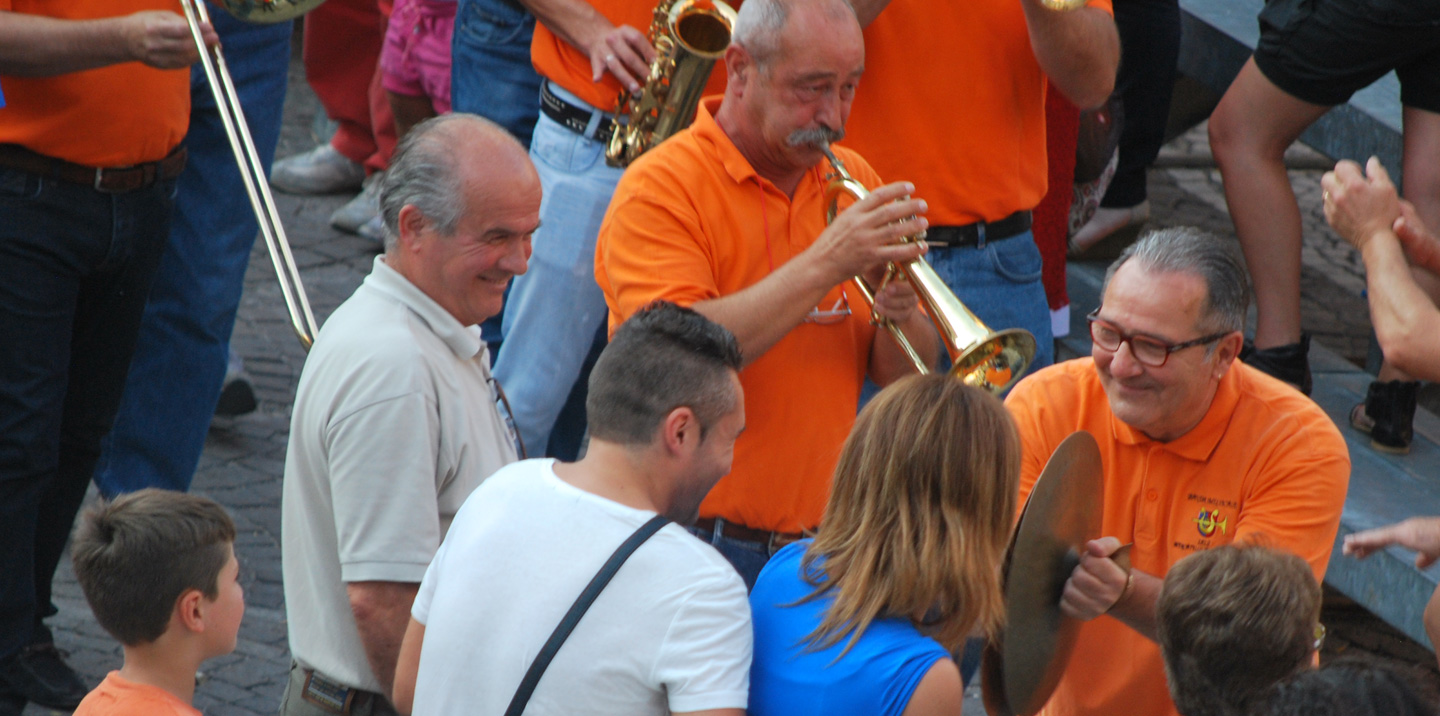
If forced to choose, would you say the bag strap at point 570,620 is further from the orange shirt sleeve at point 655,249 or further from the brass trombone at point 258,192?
the brass trombone at point 258,192

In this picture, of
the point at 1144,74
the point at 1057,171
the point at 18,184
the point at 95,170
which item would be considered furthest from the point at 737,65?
the point at 1144,74

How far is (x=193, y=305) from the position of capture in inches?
197

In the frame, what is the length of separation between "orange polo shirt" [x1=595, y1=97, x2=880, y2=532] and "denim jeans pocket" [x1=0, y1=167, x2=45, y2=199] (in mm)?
1628

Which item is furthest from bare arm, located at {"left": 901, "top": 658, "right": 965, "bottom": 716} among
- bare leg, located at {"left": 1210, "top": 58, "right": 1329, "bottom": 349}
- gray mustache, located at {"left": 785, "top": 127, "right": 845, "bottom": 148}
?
bare leg, located at {"left": 1210, "top": 58, "right": 1329, "bottom": 349}

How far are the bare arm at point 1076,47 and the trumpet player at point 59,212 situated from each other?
2187mm

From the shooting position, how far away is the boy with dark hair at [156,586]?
2.97 metres

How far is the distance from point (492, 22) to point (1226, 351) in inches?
111

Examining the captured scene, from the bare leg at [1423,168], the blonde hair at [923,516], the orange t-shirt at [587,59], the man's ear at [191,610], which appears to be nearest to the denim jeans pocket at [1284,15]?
the bare leg at [1423,168]

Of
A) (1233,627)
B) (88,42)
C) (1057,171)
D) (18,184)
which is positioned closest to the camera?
(1233,627)

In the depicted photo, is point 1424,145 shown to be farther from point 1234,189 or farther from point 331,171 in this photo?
point 331,171

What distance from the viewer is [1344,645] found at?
4.88 metres

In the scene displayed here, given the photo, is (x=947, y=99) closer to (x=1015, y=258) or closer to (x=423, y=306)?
(x=1015, y=258)

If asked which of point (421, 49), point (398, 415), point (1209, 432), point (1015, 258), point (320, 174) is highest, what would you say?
point (1209, 432)

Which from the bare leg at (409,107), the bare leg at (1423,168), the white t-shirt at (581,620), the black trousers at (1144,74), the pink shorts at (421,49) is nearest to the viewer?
the white t-shirt at (581,620)
